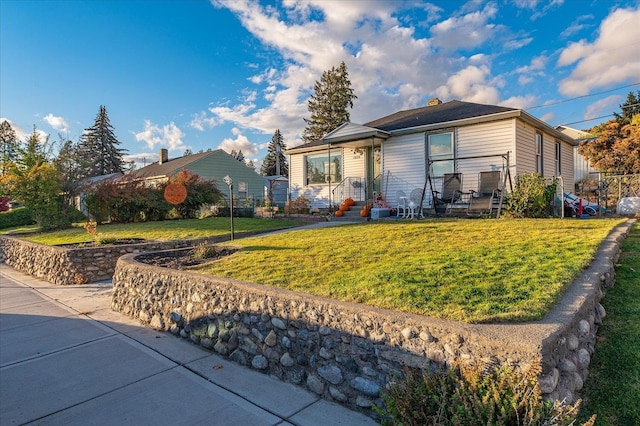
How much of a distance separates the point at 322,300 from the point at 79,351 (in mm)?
3210

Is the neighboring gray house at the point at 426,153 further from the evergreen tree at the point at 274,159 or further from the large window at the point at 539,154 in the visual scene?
the evergreen tree at the point at 274,159

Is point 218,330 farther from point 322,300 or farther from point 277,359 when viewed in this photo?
point 322,300

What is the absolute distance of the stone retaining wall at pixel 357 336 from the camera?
2.37 m

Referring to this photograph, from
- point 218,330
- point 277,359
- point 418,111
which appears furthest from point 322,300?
point 418,111

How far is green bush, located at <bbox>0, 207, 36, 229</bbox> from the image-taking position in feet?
68.7

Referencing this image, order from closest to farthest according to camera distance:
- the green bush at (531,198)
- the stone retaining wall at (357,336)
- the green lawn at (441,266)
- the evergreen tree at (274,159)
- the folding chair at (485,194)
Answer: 1. the stone retaining wall at (357,336)
2. the green lawn at (441,266)
3. the green bush at (531,198)
4. the folding chair at (485,194)
5. the evergreen tree at (274,159)

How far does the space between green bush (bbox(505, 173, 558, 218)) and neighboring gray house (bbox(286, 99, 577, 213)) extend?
693mm

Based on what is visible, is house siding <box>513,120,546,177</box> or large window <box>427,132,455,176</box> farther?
large window <box>427,132,455,176</box>

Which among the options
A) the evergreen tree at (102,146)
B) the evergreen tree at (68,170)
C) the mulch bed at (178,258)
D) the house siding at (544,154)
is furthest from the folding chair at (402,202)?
the evergreen tree at (102,146)

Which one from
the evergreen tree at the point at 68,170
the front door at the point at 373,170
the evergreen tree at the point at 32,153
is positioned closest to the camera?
the front door at the point at 373,170

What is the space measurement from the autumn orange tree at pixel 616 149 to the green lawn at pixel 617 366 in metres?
18.2

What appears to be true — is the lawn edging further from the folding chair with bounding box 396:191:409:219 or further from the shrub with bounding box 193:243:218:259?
the folding chair with bounding box 396:191:409:219

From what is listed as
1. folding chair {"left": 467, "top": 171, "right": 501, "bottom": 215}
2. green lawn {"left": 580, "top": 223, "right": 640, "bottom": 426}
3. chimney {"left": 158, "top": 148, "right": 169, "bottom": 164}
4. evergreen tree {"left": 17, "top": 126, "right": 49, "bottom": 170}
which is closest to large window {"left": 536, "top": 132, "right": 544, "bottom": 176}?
folding chair {"left": 467, "top": 171, "right": 501, "bottom": 215}

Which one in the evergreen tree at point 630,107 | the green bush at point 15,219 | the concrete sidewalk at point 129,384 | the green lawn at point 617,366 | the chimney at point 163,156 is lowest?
the concrete sidewalk at point 129,384
